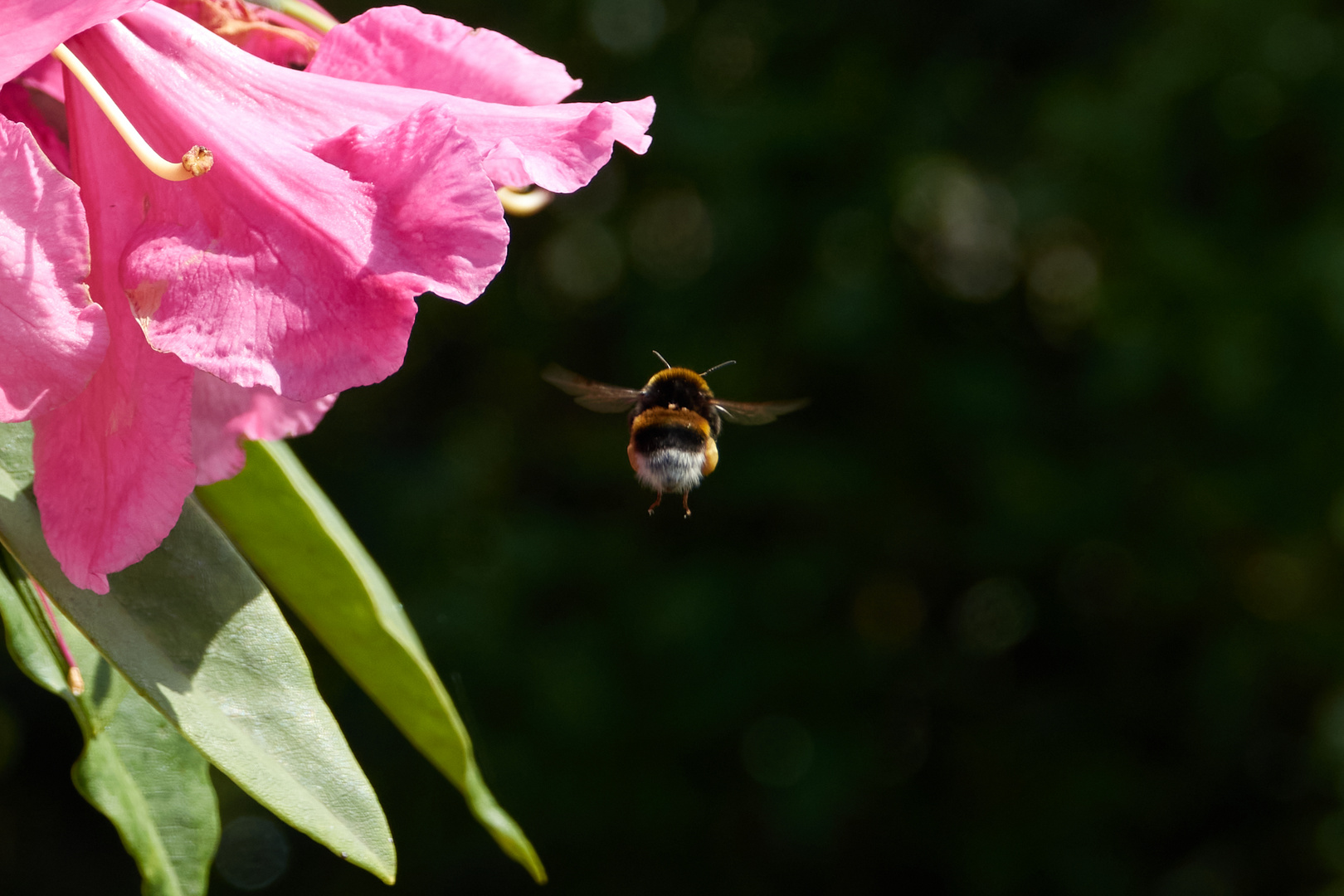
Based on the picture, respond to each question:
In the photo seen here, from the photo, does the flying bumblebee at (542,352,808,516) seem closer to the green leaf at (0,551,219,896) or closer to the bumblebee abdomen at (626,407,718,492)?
the bumblebee abdomen at (626,407,718,492)

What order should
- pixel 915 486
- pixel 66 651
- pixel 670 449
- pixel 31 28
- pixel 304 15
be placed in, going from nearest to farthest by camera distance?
1. pixel 31 28
2. pixel 66 651
3. pixel 304 15
4. pixel 670 449
5. pixel 915 486

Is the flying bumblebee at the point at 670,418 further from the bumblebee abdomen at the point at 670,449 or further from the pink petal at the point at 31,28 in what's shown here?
the pink petal at the point at 31,28

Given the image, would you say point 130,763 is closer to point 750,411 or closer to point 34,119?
point 34,119

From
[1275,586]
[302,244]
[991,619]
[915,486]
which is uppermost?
[302,244]

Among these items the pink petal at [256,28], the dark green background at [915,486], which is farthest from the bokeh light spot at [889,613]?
the pink petal at [256,28]

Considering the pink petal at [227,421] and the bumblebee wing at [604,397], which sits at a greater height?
the pink petal at [227,421]

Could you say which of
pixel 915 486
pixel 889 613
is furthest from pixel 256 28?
pixel 889 613

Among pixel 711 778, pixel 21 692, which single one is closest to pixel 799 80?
pixel 711 778

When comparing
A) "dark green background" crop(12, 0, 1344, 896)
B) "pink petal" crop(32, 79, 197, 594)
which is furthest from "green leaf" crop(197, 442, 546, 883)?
"dark green background" crop(12, 0, 1344, 896)
